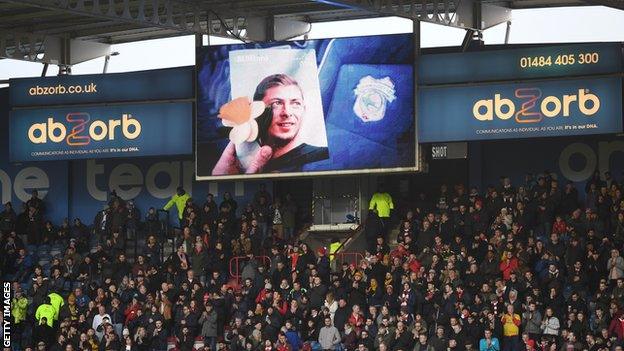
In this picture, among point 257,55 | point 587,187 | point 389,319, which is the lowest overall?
point 389,319

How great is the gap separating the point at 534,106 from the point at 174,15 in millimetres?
8140

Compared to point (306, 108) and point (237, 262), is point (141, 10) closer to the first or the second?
point (306, 108)

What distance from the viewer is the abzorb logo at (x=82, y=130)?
3903 centimetres

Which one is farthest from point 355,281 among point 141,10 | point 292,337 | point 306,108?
point 141,10

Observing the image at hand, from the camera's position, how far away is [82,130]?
129 ft

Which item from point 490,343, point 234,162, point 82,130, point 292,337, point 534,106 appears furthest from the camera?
point 82,130

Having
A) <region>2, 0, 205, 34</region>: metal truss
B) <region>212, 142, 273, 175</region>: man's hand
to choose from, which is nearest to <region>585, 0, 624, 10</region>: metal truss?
<region>212, 142, 273, 175</region>: man's hand

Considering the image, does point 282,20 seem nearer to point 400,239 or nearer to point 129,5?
point 129,5

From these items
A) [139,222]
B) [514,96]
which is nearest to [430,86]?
[514,96]

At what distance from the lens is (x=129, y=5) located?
125ft

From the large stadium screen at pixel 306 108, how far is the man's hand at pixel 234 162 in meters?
0.02

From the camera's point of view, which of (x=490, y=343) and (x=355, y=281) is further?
(x=355, y=281)

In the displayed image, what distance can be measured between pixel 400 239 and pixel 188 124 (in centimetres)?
536

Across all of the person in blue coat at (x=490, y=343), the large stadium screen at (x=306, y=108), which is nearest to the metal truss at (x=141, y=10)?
the large stadium screen at (x=306, y=108)
